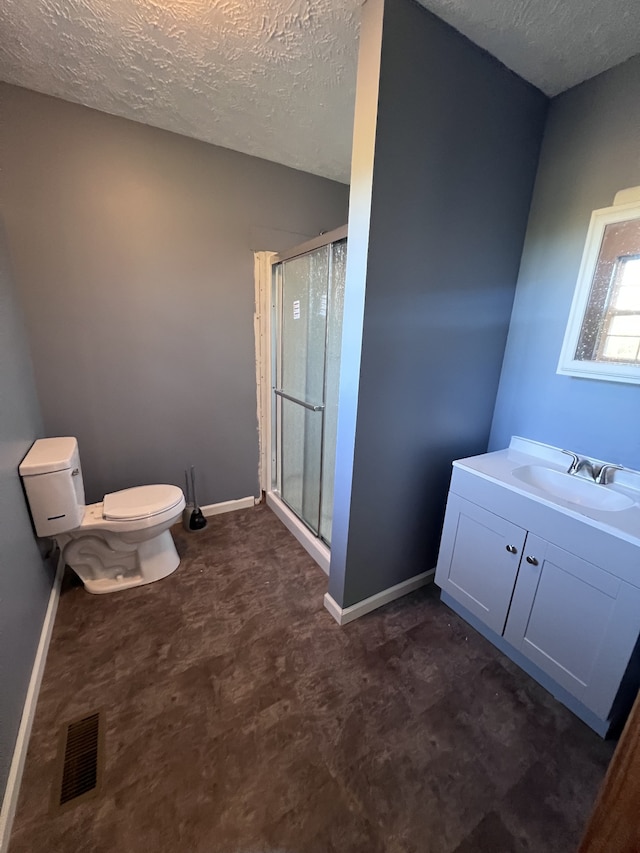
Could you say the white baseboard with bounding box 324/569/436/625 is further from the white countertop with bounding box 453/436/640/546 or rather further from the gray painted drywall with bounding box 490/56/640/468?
the gray painted drywall with bounding box 490/56/640/468

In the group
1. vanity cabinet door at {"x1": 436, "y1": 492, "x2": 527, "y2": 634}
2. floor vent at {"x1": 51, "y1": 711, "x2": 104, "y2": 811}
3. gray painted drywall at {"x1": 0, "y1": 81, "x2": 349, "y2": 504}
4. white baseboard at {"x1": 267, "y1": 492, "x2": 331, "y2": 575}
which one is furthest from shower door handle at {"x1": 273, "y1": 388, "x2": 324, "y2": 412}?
floor vent at {"x1": 51, "y1": 711, "x2": 104, "y2": 811}

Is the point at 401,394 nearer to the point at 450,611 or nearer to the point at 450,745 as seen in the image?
the point at 450,611

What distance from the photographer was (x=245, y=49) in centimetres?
127

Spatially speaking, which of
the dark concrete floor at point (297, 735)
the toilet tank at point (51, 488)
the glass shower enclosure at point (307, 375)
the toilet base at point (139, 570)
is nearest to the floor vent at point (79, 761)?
the dark concrete floor at point (297, 735)

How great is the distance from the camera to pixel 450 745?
3.87ft

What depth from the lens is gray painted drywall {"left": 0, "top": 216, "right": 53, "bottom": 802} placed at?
1.05 m

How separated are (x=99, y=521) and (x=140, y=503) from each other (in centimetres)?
20

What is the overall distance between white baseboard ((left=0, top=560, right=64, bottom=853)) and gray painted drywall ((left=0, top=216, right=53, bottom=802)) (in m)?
0.03

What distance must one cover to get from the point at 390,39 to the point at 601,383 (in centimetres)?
150

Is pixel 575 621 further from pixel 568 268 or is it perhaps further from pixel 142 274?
pixel 142 274

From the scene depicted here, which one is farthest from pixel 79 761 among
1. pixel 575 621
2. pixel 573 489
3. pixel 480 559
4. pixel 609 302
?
pixel 609 302

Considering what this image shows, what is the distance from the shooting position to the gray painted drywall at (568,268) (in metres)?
1.33

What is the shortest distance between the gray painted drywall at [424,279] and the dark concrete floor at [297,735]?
1.14ft

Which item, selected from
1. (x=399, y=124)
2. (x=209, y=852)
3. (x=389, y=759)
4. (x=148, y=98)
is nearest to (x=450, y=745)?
(x=389, y=759)
